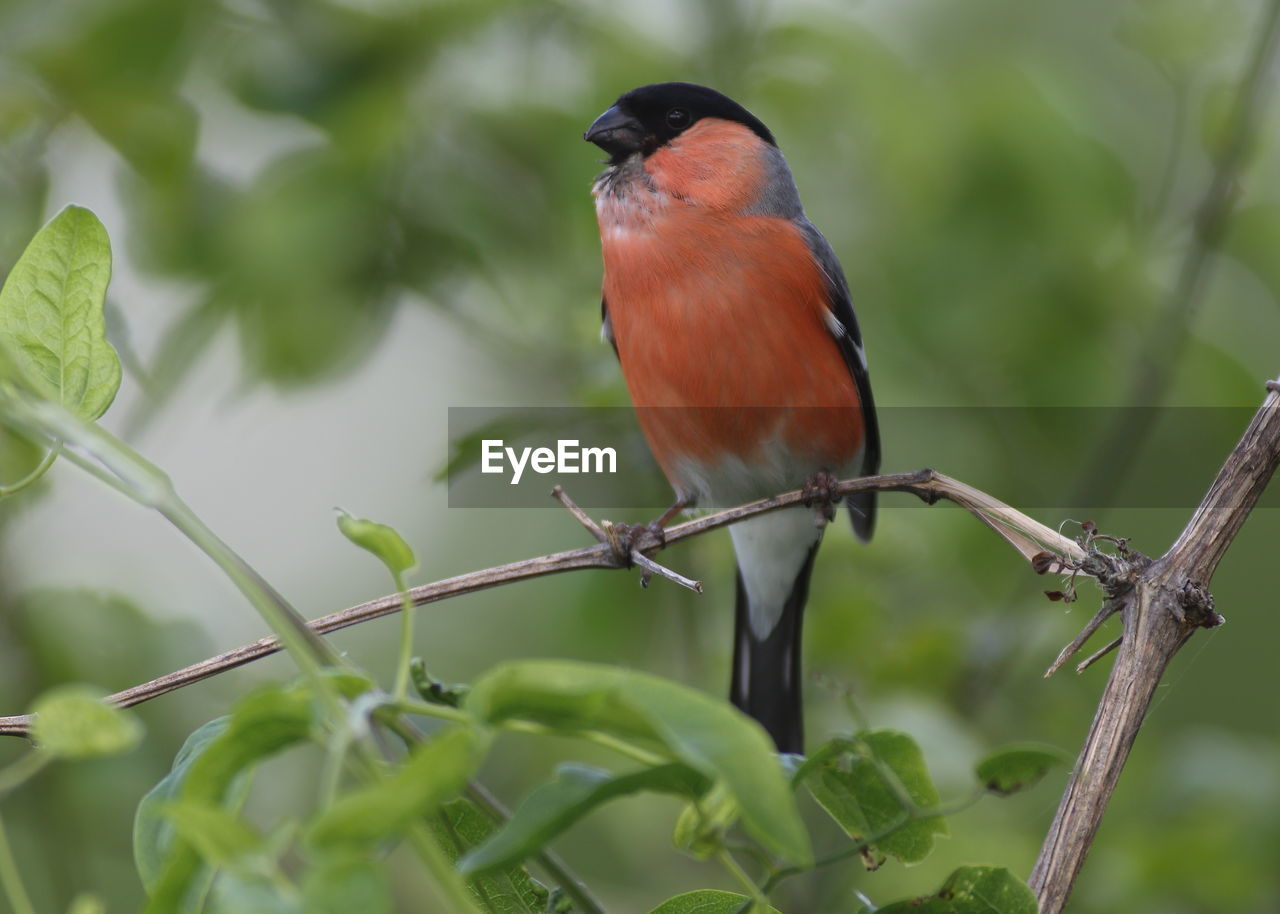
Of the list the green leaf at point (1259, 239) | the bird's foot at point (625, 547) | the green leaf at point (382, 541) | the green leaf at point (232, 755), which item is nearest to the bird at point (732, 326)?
the green leaf at point (1259, 239)

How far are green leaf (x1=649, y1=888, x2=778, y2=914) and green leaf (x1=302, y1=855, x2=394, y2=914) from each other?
15.4 inches

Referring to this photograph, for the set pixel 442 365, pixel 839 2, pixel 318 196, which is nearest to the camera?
pixel 318 196

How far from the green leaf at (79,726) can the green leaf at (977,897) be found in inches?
22.5

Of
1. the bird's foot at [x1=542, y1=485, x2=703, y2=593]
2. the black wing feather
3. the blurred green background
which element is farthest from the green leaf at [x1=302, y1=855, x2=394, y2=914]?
the black wing feather

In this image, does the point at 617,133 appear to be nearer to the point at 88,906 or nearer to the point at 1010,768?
the point at 1010,768

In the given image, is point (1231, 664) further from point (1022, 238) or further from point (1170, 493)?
point (1022, 238)

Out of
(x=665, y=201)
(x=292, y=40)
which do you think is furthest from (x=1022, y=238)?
(x=292, y=40)

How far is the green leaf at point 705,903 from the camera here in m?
0.92

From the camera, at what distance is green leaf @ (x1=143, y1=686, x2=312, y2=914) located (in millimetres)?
643

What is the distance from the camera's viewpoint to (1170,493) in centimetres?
329

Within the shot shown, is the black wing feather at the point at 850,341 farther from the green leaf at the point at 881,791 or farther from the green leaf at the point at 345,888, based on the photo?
the green leaf at the point at 345,888

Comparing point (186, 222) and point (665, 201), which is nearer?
point (186, 222)

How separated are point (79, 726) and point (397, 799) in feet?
0.52

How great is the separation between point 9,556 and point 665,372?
149cm
